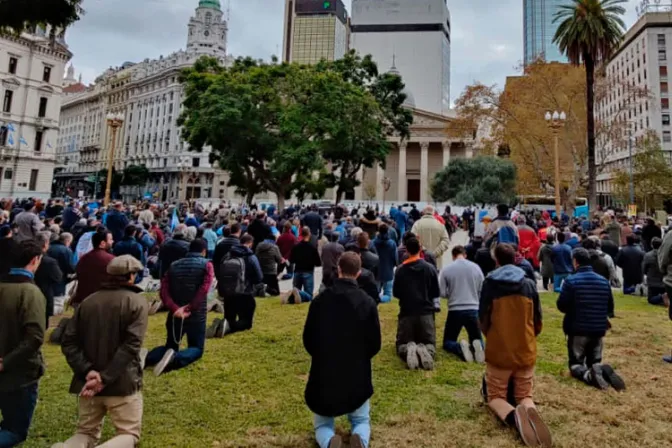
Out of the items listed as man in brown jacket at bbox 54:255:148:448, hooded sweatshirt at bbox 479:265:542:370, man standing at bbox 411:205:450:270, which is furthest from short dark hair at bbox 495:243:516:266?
man standing at bbox 411:205:450:270

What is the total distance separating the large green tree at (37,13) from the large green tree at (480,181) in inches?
1515

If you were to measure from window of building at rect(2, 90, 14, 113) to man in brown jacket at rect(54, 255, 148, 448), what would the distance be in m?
57.5

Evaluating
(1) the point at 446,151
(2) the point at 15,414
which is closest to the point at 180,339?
(2) the point at 15,414

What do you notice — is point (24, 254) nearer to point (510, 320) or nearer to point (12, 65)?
point (510, 320)

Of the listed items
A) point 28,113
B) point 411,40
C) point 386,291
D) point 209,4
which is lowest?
point 386,291

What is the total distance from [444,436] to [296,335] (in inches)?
140

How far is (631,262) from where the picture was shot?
34.0ft

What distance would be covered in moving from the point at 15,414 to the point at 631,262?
40.9 ft

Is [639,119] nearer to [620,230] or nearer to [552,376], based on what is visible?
[620,230]

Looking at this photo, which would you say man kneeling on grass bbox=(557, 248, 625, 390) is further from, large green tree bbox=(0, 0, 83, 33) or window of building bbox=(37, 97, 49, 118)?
window of building bbox=(37, 97, 49, 118)

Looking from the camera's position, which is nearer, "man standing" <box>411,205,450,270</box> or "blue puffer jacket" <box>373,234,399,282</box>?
"blue puffer jacket" <box>373,234,399,282</box>

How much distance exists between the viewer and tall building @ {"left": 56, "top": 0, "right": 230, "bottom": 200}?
79.9 m

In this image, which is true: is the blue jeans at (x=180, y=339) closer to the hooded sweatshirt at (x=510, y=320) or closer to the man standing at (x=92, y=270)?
the man standing at (x=92, y=270)

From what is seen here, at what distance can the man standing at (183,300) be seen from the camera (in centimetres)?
516
